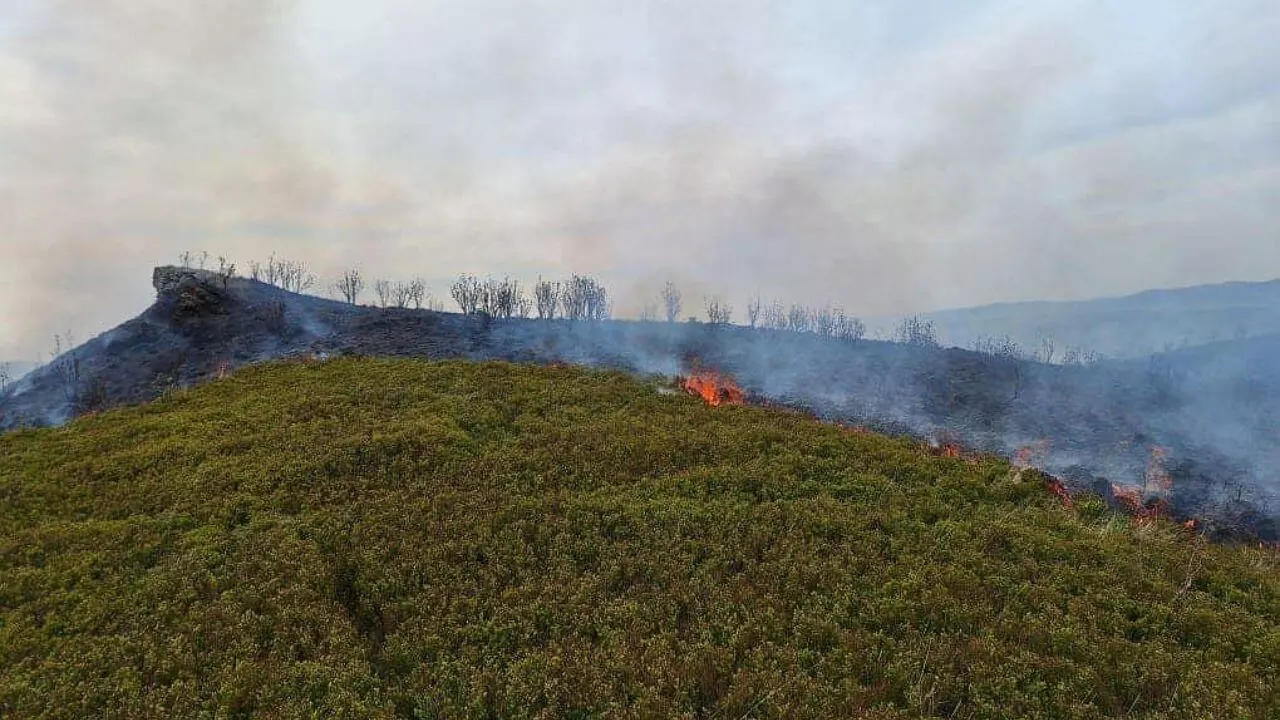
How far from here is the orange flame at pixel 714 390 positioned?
2264 cm

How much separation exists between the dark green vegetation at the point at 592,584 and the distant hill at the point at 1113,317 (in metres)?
61.8

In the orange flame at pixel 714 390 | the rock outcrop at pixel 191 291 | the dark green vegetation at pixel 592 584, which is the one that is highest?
the rock outcrop at pixel 191 291

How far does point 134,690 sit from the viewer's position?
8500 millimetres

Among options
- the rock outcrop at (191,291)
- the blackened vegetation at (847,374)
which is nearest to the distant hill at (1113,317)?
the blackened vegetation at (847,374)

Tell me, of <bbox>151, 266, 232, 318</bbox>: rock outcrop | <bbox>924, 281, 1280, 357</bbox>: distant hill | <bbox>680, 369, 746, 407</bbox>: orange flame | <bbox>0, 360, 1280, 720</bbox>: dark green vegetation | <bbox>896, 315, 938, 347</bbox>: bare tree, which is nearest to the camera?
<bbox>0, 360, 1280, 720</bbox>: dark green vegetation

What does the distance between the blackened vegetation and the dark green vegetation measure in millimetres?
9329

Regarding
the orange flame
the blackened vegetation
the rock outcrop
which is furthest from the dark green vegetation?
the rock outcrop

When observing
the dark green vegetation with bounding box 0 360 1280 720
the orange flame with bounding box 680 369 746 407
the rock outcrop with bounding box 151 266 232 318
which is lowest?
the dark green vegetation with bounding box 0 360 1280 720

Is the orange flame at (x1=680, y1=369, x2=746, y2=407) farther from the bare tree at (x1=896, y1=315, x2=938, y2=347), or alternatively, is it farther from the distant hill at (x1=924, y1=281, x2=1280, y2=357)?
the distant hill at (x1=924, y1=281, x2=1280, y2=357)

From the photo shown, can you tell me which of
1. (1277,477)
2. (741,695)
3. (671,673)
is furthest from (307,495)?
(1277,477)

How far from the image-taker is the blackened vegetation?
24.2 meters

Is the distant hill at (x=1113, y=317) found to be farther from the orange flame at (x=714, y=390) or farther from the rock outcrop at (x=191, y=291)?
the rock outcrop at (x=191, y=291)

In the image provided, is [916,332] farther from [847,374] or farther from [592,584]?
[592,584]

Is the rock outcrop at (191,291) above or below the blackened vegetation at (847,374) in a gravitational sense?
above
